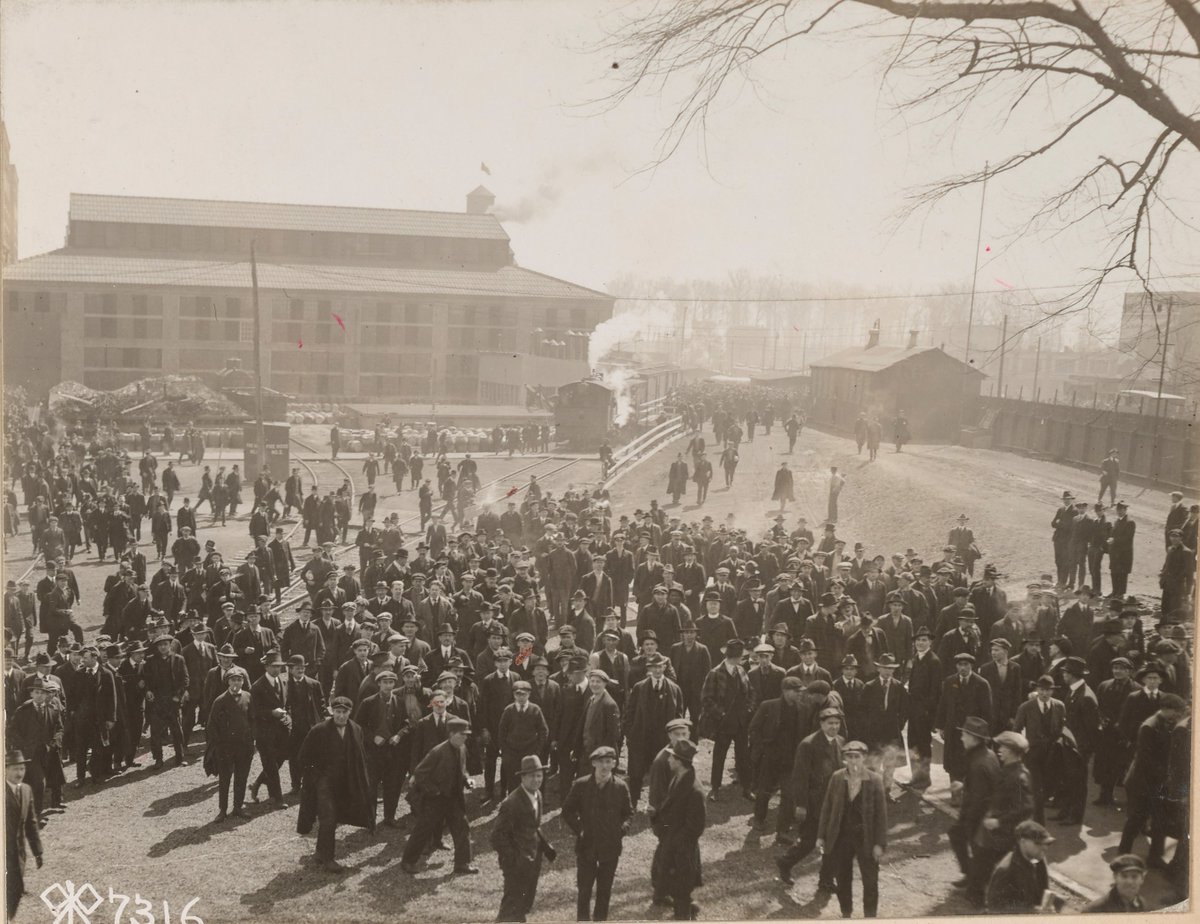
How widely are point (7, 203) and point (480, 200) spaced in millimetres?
4120

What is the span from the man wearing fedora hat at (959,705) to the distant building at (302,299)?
6.10 m

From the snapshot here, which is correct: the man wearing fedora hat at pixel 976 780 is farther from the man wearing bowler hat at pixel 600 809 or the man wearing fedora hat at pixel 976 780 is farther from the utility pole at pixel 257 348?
the utility pole at pixel 257 348

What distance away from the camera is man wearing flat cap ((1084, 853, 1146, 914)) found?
509cm

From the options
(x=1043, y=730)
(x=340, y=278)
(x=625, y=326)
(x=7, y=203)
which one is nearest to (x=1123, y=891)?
(x=1043, y=730)

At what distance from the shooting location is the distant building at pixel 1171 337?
780 cm

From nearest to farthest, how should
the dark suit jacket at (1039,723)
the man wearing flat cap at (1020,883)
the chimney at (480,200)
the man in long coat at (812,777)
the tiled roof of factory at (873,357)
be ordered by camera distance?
the man wearing flat cap at (1020,883)
the man in long coat at (812,777)
the dark suit jacket at (1039,723)
the chimney at (480,200)
the tiled roof of factory at (873,357)

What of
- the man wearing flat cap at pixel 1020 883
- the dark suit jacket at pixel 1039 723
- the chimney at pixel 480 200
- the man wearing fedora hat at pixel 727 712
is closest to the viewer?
the man wearing flat cap at pixel 1020 883

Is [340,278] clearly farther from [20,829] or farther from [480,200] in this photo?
[20,829]

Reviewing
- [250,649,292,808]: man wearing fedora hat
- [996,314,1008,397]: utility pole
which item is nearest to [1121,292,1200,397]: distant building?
[996,314,1008,397]: utility pole

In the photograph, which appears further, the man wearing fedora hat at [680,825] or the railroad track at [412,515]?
the railroad track at [412,515]

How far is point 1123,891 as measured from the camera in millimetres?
5359

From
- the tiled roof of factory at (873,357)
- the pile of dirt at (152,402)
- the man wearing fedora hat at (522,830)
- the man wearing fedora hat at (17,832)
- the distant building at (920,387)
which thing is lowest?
the man wearing fedora hat at (17,832)

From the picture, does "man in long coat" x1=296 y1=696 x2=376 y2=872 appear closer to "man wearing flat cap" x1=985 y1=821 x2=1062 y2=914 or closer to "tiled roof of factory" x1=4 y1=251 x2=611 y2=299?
"man wearing flat cap" x1=985 y1=821 x2=1062 y2=914

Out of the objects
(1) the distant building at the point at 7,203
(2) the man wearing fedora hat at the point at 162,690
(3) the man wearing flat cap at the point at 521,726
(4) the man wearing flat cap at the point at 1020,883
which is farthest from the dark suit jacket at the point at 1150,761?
(1) the distant building at the point at 7,203
